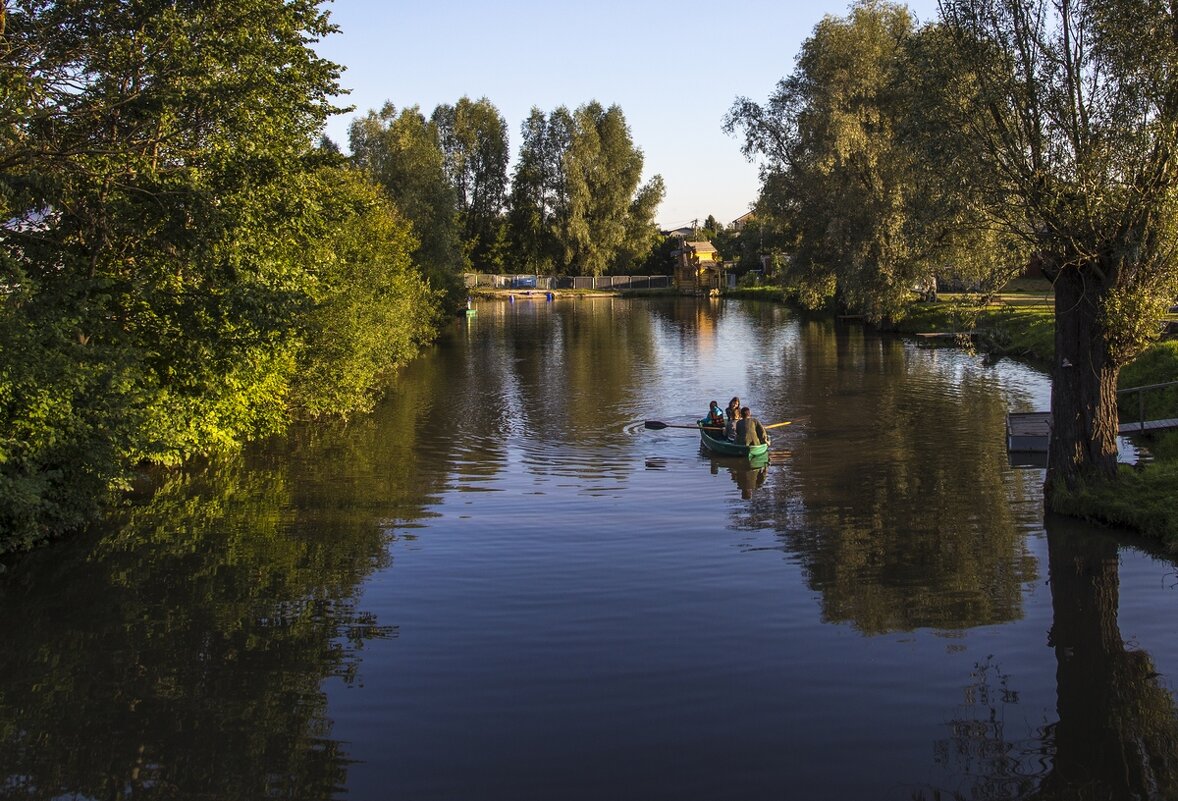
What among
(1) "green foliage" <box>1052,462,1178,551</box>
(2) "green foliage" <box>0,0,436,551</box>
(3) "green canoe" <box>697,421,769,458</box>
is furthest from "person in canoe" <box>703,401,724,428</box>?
(2) "green foliage" <box>0,0,436,551</box>

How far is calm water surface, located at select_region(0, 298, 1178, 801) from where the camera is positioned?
361 inches

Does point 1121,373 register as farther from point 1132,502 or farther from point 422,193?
point 422,193

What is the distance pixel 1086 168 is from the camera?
15977mm

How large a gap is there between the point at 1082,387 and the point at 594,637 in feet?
33.3

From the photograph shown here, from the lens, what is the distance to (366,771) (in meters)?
9.11

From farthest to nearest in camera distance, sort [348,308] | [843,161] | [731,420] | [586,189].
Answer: [586,189] → [843,161] → [348,308] → [731,420]

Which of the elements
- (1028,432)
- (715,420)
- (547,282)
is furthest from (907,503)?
(547,282)

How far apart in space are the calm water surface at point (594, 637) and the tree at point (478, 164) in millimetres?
97603

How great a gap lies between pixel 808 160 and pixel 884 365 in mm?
18261

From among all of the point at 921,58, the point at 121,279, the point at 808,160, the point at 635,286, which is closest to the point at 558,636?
the point at 121,279

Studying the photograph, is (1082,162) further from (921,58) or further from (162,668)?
(162,668)

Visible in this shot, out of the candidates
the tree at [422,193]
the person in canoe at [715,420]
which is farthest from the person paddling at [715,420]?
the tree at [422,193]

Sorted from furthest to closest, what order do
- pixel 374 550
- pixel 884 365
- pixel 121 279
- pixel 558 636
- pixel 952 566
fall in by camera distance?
1. pixel 884 365
2. pixel 121 279
3. pixel 374 550
4. pixel 952 566
5. pixel 558 636

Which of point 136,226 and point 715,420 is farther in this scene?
point 715,420
